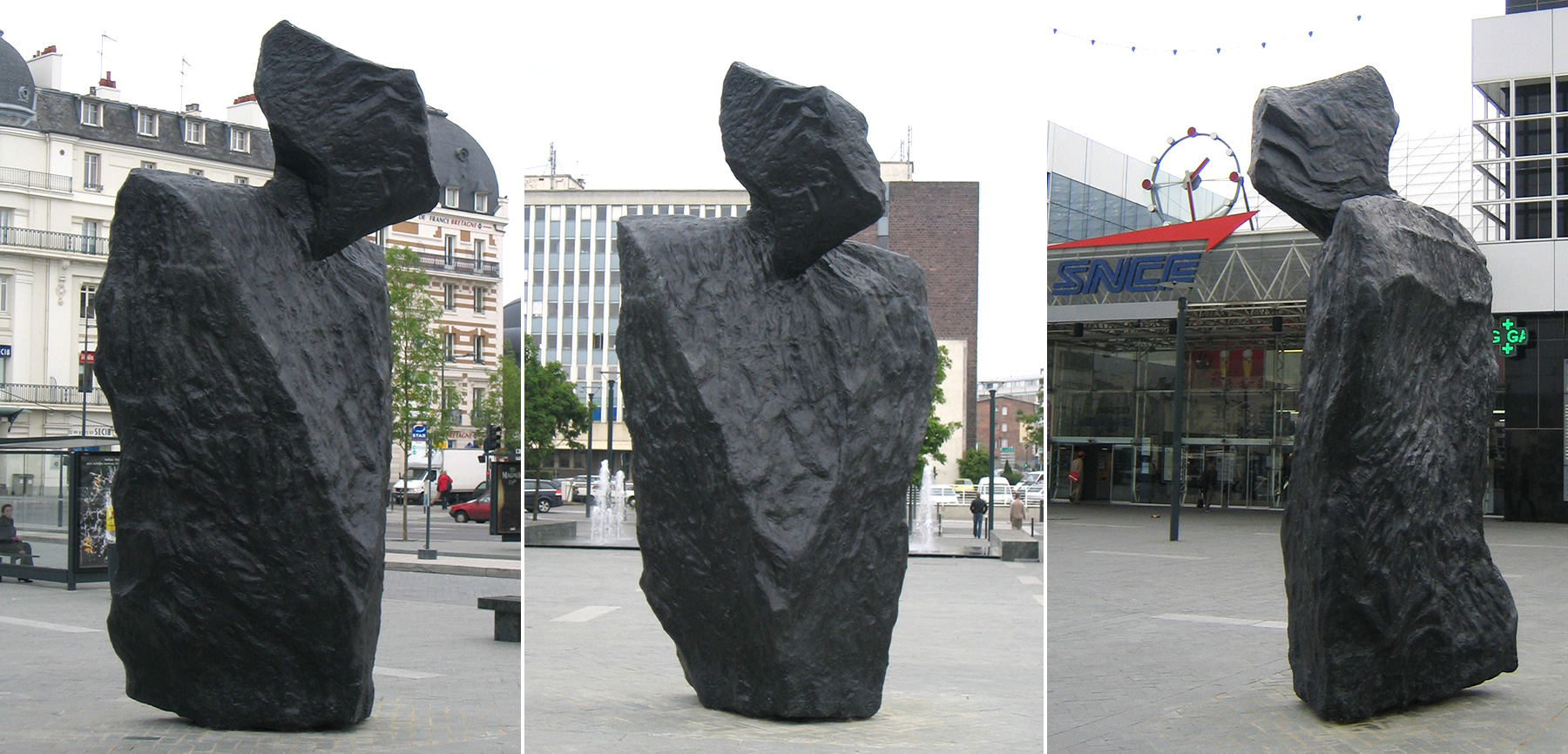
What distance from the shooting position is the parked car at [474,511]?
27469mm

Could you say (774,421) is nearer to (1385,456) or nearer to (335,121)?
(335,121)

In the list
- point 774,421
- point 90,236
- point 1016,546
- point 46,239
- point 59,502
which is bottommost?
point 1016,546

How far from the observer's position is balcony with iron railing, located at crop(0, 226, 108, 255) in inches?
858

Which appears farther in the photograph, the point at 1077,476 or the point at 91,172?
the point at 1077,476

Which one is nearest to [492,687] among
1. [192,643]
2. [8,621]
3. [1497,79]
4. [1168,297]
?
[192,643]

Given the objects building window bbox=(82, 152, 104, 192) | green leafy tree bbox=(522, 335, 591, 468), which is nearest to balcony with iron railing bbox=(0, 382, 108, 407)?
building window bbox=(82, 152, 104, 192)

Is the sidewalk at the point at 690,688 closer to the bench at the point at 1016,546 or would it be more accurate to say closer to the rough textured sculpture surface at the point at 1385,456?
the rough textured sculpture surface at the point at 1385,456

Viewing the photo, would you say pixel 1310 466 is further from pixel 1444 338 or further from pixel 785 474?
pixel 785 474

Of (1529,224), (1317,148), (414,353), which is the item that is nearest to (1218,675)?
(1317,148)

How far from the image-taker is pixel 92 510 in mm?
13516

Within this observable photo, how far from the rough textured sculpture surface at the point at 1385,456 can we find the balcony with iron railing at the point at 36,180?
2079 cm

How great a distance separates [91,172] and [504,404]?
16.5 m

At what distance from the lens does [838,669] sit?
5.66 meters

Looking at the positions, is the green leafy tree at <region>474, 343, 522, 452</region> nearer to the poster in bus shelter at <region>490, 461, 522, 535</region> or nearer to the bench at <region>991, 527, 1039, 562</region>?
the poster in bus shelter at <region>490, 461, 522, 535</region>
